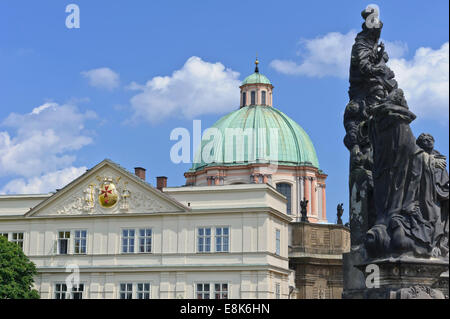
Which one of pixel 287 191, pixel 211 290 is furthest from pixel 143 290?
pixel 287 191

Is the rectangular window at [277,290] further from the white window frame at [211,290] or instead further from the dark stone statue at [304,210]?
the dark stone statue at [304,210]

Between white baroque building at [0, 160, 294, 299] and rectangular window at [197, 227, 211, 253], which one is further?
rectangular window at [197, 227, 211, 253]

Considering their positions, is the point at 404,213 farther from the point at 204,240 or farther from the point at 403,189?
the point at 204,240

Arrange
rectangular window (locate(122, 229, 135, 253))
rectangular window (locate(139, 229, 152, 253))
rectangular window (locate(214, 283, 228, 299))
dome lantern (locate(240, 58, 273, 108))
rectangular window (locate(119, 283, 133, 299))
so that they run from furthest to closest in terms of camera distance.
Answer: dome lantern (locate(240, 58, 273, 108)) → rectangular window (locate(122, 229, 135, 253)) → rectangular window (locate(139, 229, 152, 253)) → rectangular window (locate(119, 283, 133, 299)) → rectangular window (locate(214, 283, 228, 299))

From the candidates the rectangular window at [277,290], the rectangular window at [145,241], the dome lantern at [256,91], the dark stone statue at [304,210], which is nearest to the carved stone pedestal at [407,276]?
the rectangular window at [277,290]

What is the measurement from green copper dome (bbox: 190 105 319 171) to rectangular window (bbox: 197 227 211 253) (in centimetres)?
1769

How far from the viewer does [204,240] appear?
46.5 meters

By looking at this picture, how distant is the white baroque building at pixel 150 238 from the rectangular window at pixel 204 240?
61 millimetres

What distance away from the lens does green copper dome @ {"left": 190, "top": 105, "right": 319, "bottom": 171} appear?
6512 cm

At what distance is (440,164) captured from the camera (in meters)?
11.9

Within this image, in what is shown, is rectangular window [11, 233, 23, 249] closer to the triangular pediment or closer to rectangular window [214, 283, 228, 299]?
the triangular pediment

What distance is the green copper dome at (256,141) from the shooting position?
214 ft

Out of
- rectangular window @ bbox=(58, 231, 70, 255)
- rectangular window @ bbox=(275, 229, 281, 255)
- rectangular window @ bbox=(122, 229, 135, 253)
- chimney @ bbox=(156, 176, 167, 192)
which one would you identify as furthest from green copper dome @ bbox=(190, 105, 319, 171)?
rectangular window @ bbox=(58, 231, 70, 255)

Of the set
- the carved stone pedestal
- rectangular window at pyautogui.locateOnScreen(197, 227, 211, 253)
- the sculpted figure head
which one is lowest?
the carved stone pedestal
